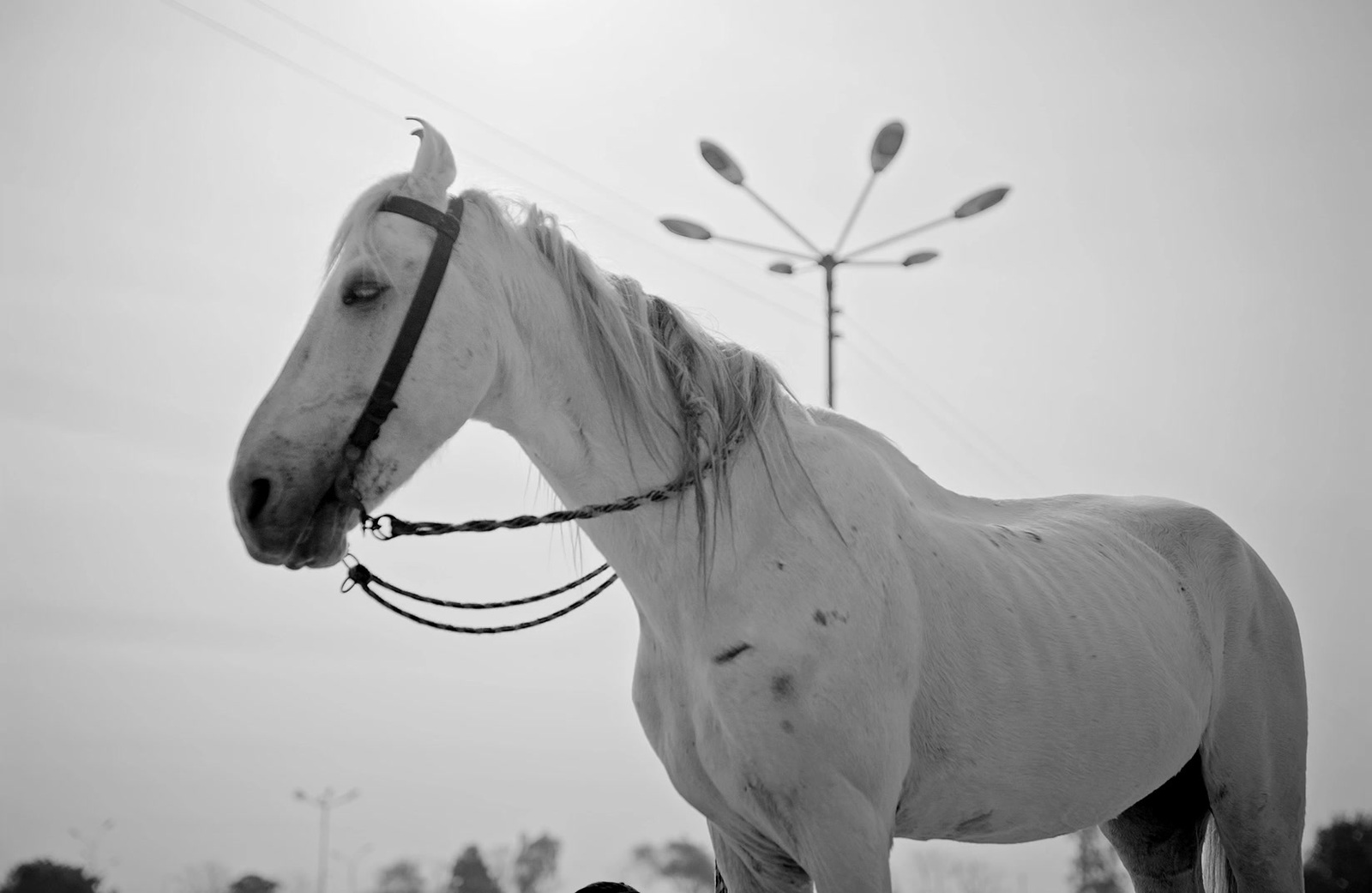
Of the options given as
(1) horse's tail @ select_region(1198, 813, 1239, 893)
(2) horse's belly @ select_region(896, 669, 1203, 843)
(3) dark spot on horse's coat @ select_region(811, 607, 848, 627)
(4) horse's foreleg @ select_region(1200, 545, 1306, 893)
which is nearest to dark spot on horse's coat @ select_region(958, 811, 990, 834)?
(2) horse's belly @ select_region(896, 669, 1203, 843)

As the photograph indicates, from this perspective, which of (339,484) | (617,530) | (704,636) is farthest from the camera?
(617,530)

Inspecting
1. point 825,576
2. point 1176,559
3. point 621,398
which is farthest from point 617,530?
point 1176,559

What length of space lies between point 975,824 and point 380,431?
79.2 inches

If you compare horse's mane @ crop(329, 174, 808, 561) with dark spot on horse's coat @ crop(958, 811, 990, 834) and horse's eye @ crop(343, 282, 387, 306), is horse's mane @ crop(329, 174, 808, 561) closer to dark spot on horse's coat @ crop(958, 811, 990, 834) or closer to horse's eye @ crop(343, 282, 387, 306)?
horse's eye @ crop(343, 282, 387, 306)

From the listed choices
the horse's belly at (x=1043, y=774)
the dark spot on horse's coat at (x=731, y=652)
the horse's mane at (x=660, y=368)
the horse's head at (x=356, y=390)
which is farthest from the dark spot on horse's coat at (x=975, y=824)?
the horse's head at (x=356, y=390)

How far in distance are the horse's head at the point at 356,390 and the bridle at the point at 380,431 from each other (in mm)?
15

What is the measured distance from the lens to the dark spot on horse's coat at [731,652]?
7.95ft

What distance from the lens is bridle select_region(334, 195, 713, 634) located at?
2.36 m

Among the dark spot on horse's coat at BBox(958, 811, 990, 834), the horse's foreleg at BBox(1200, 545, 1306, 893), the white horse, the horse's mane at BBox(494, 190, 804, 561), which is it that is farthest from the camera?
the horse's foreleg at BBox(1200, 545, 1306, 893)

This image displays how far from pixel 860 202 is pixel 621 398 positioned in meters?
5.04

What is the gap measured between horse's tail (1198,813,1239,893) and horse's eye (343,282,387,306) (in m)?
3.51

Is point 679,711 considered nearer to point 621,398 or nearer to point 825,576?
point 825,576

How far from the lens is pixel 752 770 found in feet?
7.88

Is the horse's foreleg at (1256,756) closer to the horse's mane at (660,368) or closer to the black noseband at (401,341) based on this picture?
the horse's mane at (660,368)
